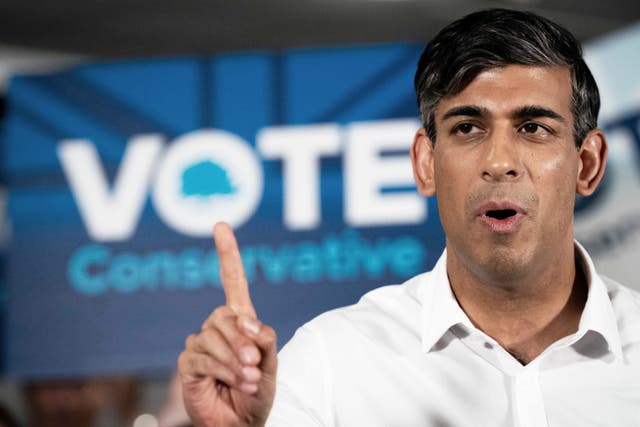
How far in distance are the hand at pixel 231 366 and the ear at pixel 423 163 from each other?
650 millimetres

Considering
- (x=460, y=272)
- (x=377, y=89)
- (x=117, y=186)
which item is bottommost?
(x=460, y=272)

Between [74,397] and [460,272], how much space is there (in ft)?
9.87

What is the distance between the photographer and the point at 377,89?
4.00 m

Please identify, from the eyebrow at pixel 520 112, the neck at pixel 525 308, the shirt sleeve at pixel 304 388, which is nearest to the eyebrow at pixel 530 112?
the eyebrow at pixel 520 112

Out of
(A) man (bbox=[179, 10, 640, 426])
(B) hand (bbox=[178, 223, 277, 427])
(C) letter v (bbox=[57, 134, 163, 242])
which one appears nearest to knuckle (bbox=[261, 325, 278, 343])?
(B) hand (bbox=[178, 223, 277, 427])

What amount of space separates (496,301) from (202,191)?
2.60m

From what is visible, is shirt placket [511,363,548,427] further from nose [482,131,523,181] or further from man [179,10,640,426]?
nose [482,131,523,181]

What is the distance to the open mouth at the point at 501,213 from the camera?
5.46ft

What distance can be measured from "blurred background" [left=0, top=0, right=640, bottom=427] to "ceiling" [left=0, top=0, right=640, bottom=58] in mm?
19

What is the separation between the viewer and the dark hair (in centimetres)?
170

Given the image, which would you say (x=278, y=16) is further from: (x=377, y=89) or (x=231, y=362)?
(x=231, y=362)

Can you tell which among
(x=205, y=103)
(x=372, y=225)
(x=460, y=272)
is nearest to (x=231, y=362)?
(x=460, y=272)

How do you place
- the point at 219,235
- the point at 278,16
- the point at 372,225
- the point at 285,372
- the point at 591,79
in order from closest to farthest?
1. the point at 219,235
2. the point at 285,372
3. the point at 591,79
4. the point at 372,225
5. the point at 278,16

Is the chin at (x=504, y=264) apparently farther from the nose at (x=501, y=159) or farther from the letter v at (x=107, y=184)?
the letter v at (x=107, y=184)
